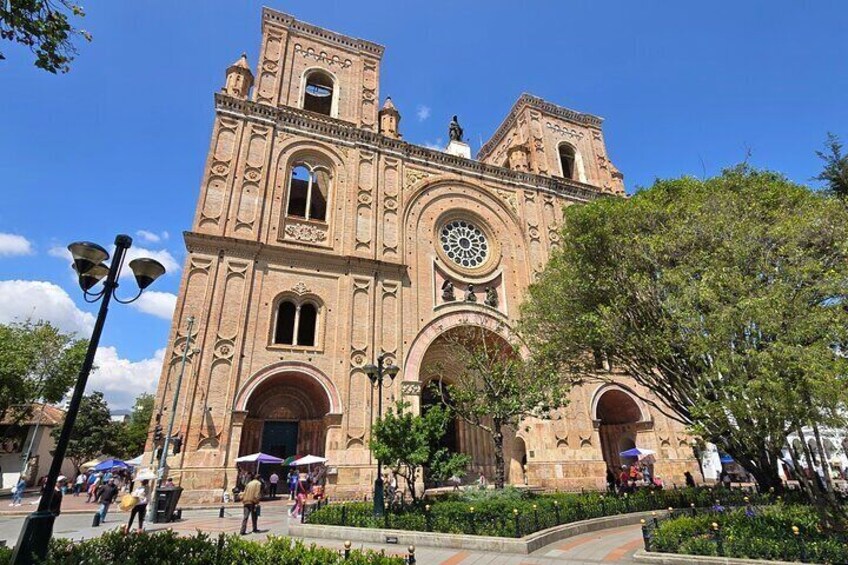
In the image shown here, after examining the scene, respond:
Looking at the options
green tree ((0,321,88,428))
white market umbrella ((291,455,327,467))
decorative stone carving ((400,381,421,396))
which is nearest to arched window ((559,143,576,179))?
decorative stone carving ((400,381,421,396))

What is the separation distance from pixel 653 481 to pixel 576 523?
1338 cm

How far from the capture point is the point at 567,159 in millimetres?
33250

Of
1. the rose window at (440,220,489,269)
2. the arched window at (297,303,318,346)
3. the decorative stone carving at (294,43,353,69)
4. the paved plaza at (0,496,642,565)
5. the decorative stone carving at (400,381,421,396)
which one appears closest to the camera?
the paved plaza at (0,496,642,565)

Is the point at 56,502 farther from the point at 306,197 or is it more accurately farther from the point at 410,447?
the point at 306,197

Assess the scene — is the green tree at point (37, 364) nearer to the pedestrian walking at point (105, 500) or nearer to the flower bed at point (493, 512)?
the pedestrian walking at point (105, 500)

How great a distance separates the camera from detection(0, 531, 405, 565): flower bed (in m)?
5.18

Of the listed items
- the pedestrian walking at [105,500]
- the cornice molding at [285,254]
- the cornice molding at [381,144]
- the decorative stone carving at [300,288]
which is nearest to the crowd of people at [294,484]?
the pedestrian walking at [105,500]

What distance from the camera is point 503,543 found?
881 centimetres

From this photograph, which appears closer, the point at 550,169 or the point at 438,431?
the point at 438,431

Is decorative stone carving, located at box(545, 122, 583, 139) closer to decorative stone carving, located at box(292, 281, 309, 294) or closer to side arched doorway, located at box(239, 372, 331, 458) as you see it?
decorative stone carving, located at box(292, 281, 309, 294)

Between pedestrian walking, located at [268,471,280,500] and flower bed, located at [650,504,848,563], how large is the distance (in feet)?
48.0

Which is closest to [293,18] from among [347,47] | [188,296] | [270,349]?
[347,47]

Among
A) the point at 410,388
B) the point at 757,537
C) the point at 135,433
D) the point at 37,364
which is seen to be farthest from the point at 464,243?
the point at 135,433

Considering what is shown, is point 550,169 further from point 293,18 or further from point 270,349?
point 270,349
